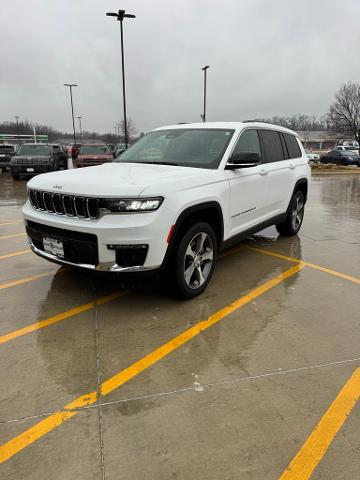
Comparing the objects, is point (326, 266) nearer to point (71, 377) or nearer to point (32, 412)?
point (71, 377)

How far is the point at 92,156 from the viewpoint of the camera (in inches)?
748

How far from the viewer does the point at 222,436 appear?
2.34 m

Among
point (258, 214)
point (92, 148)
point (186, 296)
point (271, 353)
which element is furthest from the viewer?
point (92, 148)

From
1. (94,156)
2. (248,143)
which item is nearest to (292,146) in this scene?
(248,143)

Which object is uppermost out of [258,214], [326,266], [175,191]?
[175,191]

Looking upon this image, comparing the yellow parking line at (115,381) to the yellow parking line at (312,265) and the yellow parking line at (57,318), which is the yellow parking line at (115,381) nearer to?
the yellow parking line at (57,318)

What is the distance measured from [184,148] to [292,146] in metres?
2.69

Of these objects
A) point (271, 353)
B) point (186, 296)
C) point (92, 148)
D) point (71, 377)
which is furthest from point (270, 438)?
point (92, 148)

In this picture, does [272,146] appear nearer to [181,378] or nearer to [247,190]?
[247,190]

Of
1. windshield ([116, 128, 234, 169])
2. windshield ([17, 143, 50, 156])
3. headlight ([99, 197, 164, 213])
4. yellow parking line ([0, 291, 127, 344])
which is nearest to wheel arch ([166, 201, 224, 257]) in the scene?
headlight ([99, 197, 164, 213])

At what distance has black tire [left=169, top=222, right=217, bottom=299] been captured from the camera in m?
3.88

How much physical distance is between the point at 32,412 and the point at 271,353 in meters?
1.85

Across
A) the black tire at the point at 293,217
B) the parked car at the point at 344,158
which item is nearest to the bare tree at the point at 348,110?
Result: the parked car at the point at 344,158

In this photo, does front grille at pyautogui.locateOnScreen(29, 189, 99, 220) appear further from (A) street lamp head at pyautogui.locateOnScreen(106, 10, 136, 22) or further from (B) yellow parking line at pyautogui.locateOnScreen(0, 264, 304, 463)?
(A) street lamp head at pyautogui.locateOnScreen(106, 10, 136, 22)
